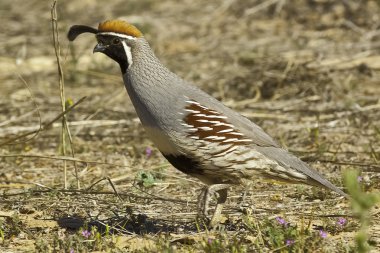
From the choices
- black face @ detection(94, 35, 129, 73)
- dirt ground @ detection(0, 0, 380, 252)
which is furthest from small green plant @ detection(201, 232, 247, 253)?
black face @ detection(94, 35, 129, 73)

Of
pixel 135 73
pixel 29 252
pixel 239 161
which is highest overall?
pixel 135 73

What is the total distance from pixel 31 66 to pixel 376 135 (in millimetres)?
4368

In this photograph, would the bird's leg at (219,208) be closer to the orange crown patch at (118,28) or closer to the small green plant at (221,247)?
the small green plant at (221,247)

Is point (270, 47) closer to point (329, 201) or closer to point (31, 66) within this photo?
point (31, 66)

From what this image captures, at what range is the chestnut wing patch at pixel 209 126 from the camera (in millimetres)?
4289

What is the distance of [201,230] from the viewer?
170 inches

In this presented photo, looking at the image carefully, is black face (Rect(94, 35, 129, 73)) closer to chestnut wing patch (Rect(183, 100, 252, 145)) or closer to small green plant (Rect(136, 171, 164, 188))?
chestnut wing patch (Rect(183, 100, 252, 145))

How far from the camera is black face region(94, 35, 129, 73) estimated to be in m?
4.56

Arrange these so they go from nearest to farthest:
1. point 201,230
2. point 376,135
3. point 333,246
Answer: point 333,246 < point 201,230 < point 376,135

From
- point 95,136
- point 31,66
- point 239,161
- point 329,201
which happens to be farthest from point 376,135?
point 31,66

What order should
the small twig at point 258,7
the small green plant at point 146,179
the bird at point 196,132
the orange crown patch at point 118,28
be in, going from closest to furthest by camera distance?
1. the bird at point 196,132
2. the orange crown patch at point 118,28
3. the small green plant at point 146,179
4. the small twig at point 258,7

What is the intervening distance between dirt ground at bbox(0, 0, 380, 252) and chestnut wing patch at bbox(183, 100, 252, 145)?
1.19 ft

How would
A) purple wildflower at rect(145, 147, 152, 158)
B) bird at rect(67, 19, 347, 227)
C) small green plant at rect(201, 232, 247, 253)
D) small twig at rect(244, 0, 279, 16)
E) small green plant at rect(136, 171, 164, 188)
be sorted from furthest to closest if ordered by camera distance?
small twig at rect(244, 0, 279, 16), purple wildflower at rect(145, 147, 152, 158), small green plant at rect(136, 171, 164, 188), bird at rect(67, 19, 347, 227), small green plant at rect(201, 232, 247, 253)

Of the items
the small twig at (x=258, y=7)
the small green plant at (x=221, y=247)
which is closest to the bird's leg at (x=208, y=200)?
the small green plant at (x=221, y=247)
